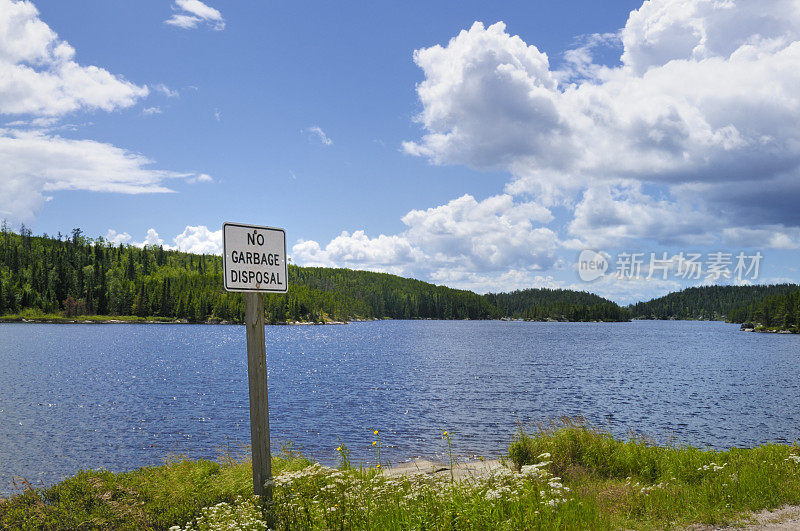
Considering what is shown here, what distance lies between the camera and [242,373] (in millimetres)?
60531

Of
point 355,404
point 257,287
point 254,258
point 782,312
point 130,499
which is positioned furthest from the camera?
point 782,312

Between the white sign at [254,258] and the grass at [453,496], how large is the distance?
3.45 m

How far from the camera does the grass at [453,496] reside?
7543 millimetres

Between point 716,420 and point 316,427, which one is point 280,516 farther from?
point 716,420

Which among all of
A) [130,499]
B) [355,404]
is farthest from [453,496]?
[355,404]

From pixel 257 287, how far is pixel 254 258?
47 cm

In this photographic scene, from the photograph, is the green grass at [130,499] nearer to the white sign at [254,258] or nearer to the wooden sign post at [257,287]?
the wooden sign post at [257,287]

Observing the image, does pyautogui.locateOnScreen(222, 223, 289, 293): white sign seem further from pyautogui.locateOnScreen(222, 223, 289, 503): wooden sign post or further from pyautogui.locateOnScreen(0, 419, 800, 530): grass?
pyautogui.locateOnScreen(0, 419, 800, 530): grass

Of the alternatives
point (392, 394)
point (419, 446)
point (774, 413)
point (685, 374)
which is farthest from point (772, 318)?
point (419, 446)

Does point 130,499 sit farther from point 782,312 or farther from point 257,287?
point 782,312

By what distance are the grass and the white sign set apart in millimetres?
3452

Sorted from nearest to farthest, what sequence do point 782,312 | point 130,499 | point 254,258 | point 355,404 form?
point 254,258 < point 130,499 < point 355,404 < point 782,312

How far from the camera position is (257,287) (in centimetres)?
783

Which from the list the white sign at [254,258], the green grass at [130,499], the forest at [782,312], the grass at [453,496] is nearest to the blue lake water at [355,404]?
the green grass at [130,499]
